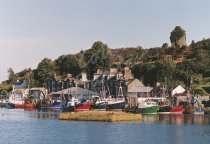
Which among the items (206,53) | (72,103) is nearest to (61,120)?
(72,103)

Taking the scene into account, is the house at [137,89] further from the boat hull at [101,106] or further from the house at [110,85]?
the boat hull at [101,106]

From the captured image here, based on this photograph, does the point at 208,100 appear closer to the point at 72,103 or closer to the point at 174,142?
the point at 72,103

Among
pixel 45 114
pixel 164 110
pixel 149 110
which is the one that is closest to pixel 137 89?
pixel 164 110

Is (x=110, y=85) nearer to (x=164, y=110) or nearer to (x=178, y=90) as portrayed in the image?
(x=178, y=90)

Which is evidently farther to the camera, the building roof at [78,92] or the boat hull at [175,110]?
the building roof at [78,92]

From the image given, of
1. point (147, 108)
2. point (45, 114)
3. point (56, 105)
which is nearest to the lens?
point (147, 108)

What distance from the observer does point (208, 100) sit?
497 ft


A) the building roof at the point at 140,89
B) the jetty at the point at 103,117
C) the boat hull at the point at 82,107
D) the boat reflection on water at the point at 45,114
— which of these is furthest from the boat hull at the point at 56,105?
the jetty at the point at 103,117

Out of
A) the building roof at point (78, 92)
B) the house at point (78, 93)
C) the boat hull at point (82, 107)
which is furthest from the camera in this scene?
the building roof at point (78, 92)

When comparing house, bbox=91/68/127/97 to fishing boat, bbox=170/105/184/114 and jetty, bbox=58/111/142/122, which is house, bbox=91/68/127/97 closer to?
fishing boat, bbox=170/105/184/114

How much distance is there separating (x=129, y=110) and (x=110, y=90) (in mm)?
48606

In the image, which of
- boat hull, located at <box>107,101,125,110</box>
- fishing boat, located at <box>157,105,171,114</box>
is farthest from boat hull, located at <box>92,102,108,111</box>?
fishing boat, located at <box>157,105,171,114</box>

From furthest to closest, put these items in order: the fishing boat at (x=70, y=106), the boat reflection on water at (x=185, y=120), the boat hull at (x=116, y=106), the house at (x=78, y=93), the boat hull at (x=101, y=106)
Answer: the house at (x=78, y=93), the fishing boat at (x=70, y=106), the boat hull at (x=101, y=106), the boat hull at (x=116, y=106), the boat reflection on water at (x=185, y=120)

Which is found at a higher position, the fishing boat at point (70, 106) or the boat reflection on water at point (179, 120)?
the fishing boat at point (70, 106)
